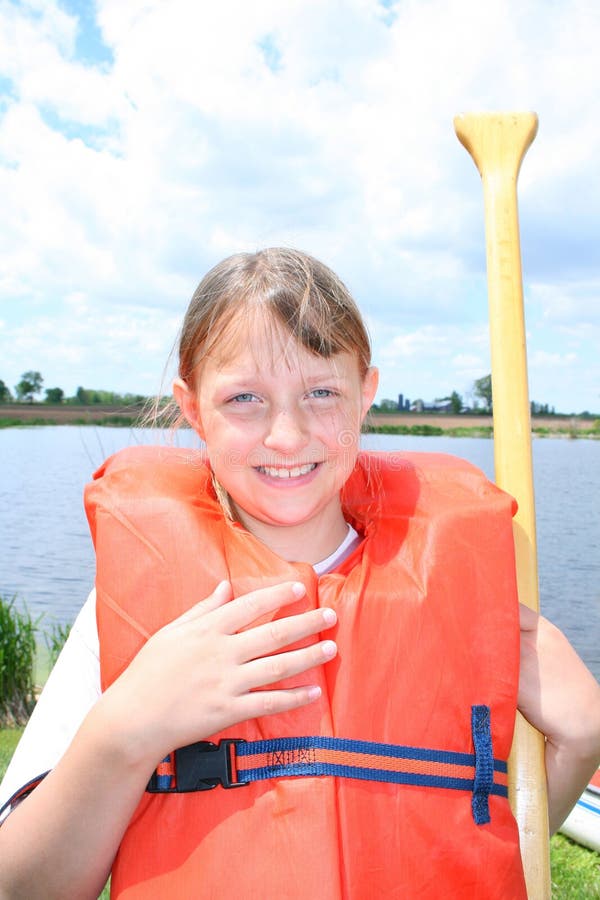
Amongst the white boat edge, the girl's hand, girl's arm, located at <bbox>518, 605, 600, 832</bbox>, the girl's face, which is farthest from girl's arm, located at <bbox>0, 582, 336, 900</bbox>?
the white boat edge

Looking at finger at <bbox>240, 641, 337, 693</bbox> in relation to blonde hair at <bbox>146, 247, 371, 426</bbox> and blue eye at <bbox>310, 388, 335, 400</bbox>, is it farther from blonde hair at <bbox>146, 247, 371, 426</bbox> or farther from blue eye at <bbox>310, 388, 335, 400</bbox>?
blonde hair at <bbox>146, 247, 371, 426</bbox>

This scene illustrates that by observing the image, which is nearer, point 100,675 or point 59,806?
point 59,806

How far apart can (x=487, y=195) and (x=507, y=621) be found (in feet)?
4.66

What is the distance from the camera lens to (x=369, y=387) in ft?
6.81

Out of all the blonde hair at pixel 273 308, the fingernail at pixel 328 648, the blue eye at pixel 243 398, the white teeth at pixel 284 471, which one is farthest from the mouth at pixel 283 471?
the fingernail at pixel 328 648

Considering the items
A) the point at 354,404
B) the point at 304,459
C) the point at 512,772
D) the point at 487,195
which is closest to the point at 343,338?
the point at 354,404

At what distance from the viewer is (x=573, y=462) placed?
112 ft

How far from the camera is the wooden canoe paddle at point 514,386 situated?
6.82ft

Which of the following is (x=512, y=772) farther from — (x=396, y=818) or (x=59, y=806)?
(x=59, y=806)

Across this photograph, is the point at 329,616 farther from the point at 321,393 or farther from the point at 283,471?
the point at 321,393

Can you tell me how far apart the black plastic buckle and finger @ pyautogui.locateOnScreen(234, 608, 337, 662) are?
211 millimetres

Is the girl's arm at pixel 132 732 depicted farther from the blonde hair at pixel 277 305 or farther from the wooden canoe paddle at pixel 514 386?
the wooden canoe paddle at pixel 514 386

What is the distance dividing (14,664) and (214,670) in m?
5.19

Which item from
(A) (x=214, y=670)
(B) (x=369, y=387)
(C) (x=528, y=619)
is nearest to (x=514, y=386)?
(B) (x=369, y=387)
